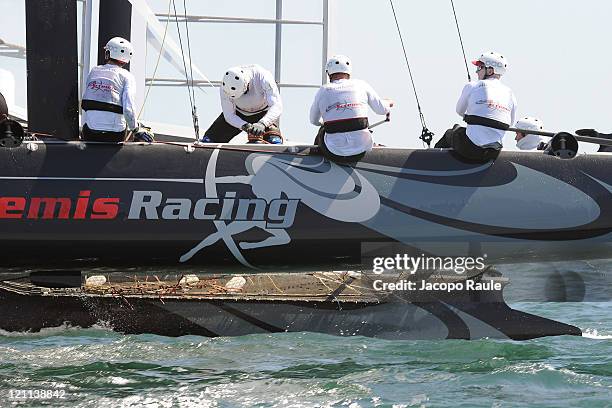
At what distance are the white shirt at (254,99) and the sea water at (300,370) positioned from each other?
1.94 meters

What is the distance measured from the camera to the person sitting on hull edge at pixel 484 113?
9.59 metres

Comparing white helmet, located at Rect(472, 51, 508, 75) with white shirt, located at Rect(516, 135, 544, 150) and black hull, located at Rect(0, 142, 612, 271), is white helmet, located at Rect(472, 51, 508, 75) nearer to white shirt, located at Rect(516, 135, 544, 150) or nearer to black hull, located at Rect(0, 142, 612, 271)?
black hull, located at Rect(0, 142, 612, 271)

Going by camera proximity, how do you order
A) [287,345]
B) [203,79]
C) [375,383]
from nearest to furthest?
[375,383]
[287,345]
[203,79]

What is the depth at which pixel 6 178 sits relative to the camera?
30.1 ft

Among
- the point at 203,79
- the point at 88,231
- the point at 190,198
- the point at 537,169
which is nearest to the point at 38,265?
→ the point at 88,231

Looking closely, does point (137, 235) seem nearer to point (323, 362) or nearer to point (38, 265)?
point (38, 265)

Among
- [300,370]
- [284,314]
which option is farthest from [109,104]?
[284,314]

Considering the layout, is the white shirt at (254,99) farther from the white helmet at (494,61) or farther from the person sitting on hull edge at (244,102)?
the white helmet at (494,61)

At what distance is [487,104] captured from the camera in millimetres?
9789

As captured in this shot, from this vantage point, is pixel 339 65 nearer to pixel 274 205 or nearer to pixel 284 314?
pixel 274 205

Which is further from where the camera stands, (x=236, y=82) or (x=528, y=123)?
(x=528, y=123)

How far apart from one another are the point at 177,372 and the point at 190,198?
133cm

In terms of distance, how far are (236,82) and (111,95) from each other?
114cm

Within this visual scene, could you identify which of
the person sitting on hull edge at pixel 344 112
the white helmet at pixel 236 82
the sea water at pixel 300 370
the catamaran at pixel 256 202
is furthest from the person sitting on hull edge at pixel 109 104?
the sea water at pixel 300 370
